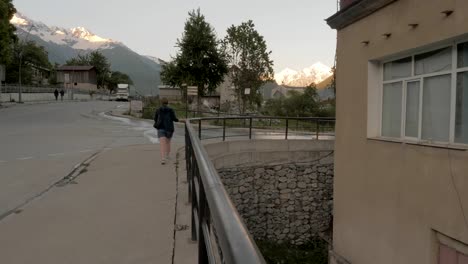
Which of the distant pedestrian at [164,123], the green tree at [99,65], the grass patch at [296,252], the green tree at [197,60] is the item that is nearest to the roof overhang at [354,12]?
the distant pedestrian at [164,123]

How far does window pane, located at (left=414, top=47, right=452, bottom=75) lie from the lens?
8.38 meters

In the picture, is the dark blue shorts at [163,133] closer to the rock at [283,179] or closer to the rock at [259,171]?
the rock at [259,171]

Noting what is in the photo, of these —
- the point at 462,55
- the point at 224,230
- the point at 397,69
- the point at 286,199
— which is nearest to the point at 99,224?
the point at 224,230

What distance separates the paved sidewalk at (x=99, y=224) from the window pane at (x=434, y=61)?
5.47m

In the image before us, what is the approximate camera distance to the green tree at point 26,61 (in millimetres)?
72569

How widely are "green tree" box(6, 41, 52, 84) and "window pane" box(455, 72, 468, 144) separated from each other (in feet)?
237

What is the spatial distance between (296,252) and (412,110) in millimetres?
8469

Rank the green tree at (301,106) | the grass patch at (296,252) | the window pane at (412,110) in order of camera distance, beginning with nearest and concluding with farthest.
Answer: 1. the window pane at (412,110)
2. the grass patch at (296,252)
3. the green tree at (301,106)

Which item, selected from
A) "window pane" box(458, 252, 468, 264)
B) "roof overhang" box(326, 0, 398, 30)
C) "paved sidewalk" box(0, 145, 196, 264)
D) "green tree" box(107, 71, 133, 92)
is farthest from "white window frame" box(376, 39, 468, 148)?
"green tree" box(107, 71, 133, 92)

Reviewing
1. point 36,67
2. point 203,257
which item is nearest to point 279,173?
point 203,257

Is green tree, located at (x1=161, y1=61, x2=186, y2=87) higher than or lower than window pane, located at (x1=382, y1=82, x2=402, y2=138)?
higher

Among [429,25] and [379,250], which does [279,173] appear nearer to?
[379,250]

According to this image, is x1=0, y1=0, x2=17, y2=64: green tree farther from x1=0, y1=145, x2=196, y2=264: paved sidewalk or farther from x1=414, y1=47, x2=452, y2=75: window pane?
x1=414, y1=47, x2=452, y2=75: window pane

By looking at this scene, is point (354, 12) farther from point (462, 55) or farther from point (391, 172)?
point (391, 172)
